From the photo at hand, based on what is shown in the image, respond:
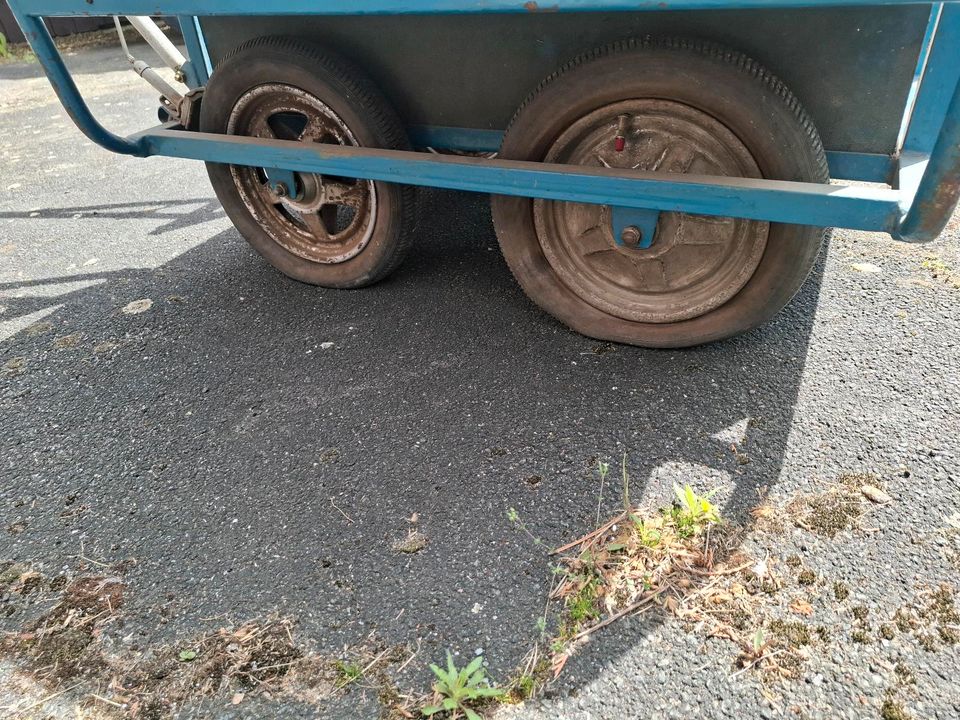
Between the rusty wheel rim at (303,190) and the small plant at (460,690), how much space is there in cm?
174

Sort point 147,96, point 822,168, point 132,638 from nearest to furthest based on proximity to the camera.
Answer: point 132,638, point 822,168, point 147,96

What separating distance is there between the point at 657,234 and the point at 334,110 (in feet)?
4.13

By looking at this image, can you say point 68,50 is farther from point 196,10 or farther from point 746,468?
point 746,468

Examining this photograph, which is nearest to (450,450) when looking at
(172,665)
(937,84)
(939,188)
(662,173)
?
(172,665)

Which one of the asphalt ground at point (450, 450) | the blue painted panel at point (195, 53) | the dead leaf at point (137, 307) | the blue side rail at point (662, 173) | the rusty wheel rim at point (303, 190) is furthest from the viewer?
the dead leaf at point (137, 307)

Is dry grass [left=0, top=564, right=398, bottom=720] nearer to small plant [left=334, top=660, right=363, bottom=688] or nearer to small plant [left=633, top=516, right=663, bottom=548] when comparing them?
small plant [left=334, top=660, right=363, bottom=688]

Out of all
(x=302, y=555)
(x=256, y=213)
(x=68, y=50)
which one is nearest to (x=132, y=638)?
(x=302, y=555)

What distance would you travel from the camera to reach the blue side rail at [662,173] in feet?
5.29

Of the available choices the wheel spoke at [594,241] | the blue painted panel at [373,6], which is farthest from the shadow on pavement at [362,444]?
the blue painted panel at [373,6]

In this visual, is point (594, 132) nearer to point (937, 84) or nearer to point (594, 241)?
point (594, 241)

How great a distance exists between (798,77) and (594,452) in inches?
49.1

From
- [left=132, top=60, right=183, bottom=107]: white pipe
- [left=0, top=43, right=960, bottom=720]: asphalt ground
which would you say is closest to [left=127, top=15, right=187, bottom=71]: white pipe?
[left=132, top=60, right=183, bottom=107]: white pipe

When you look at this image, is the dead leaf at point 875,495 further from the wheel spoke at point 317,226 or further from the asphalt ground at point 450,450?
the wheel spoke at point 317,226

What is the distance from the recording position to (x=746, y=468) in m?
1.88
